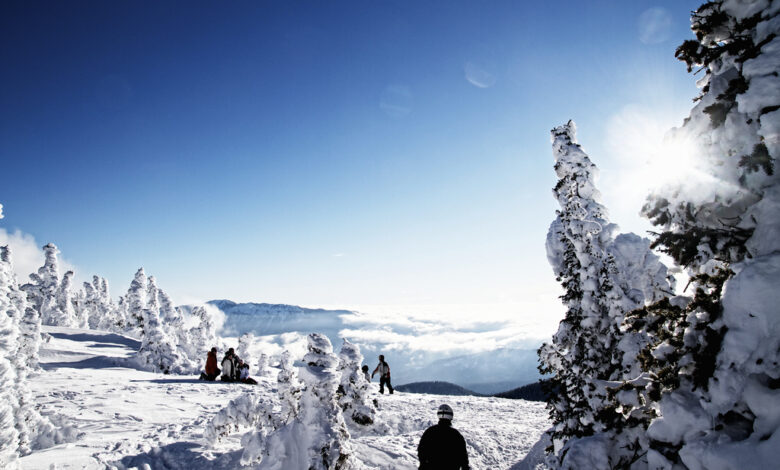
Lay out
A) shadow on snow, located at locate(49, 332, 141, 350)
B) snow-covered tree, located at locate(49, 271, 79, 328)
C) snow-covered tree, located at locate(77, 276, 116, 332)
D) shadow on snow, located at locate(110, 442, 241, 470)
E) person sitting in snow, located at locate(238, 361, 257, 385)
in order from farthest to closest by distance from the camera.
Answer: snow-covered tree, located at locate(77, 276, 116, 332)
snow-covered tree, located at locate(49, 271, 79, 328)
shadow on snow, located at locate(49, 332, 141, 350)
person sitting in snow, located at locate(238, 361, 257, 385)
shadow on snow, located at locate(110, 442, 241, 470)

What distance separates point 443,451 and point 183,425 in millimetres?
9084

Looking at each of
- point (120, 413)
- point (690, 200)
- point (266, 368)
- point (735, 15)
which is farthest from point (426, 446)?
point (266, 368)

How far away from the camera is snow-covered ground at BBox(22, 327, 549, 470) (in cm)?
833

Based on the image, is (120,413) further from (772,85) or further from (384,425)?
(772,85)

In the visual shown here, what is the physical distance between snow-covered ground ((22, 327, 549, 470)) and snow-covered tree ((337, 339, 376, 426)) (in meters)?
0.52

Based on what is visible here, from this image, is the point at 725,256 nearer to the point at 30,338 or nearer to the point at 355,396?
the point at 355,396

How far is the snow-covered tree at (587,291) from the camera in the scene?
28.6 ft

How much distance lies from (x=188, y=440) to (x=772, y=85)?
40.1 feet

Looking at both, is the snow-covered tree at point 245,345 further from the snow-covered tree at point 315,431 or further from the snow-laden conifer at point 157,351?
the snow-covered tree at point 315,431

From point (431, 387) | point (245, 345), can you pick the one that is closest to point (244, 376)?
point (245, 345)

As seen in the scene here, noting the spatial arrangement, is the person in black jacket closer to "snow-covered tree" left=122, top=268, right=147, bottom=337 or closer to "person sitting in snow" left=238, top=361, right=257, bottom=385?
"person sitting in snow" left=238, top=361, right=257, bottom=385

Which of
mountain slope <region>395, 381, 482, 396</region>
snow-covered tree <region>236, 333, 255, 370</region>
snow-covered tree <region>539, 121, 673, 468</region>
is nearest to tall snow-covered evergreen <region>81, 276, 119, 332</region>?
snow-covered tree <region>236, 333, 255, 370</region>

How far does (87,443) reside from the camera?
339 inches

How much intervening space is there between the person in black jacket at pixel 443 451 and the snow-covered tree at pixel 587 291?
163 inches
